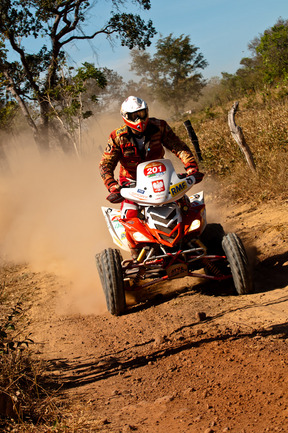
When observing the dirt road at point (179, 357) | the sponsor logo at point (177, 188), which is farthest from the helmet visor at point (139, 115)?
the dirt road at point (179, 357)

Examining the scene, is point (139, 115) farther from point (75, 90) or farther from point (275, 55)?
point (275, 55)

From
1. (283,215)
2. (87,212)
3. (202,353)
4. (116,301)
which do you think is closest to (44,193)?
(87,212)

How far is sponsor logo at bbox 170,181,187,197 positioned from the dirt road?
1359 millimetres

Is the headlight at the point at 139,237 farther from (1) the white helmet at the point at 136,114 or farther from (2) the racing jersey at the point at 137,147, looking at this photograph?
(1) the white helmet at the point at 136,114

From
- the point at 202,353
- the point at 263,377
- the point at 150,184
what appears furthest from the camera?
the point at 150,184

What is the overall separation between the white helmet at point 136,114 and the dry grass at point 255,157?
4.33 meters

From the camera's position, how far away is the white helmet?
6.48 meters

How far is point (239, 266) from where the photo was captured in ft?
19.2

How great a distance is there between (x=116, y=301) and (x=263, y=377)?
271 cm

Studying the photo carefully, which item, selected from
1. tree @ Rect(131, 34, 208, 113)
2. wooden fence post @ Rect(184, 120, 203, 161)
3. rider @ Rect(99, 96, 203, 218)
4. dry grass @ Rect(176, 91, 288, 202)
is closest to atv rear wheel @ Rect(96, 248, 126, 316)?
rider @ Rect(99, 96, 203, 218)

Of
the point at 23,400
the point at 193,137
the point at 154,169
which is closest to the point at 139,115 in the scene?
the point at 154,169

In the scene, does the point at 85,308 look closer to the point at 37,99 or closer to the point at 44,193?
the point at 44,193

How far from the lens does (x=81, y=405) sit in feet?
13.1

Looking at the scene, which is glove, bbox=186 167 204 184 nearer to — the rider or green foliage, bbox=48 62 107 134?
the rider
